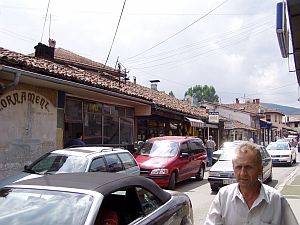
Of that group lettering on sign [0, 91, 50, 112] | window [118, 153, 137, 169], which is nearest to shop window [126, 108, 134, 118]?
lettering on sign [0, 91, 50, 112]

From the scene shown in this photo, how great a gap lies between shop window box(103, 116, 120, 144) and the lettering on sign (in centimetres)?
418

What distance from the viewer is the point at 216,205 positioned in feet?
9.57

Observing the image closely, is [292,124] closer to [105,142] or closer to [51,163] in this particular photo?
[105,142]

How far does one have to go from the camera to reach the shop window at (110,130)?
1753 centimetres

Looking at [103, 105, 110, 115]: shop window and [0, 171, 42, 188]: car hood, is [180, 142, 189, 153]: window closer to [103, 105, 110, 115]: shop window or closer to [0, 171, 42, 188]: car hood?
[103, 105, 110, 115]: shop window

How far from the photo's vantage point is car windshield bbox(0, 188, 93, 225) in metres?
3.51

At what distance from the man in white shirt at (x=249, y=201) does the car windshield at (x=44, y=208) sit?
4.10 feet

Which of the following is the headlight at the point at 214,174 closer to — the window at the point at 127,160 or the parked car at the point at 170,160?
the parked car at the point at 170,160

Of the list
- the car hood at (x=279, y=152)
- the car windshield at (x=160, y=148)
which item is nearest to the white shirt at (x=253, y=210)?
the car windshield at (x=160, y=148)

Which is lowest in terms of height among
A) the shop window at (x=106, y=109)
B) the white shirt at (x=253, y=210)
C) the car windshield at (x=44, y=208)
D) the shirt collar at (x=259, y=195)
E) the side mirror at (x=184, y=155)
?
the side mirror at (x=184, y=155)

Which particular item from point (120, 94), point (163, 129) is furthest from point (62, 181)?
point (163, 129)

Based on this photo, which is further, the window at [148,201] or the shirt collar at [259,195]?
the window at [148,201]

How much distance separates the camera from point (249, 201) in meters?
2.80

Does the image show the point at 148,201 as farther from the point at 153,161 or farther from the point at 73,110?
the point at 73,110
